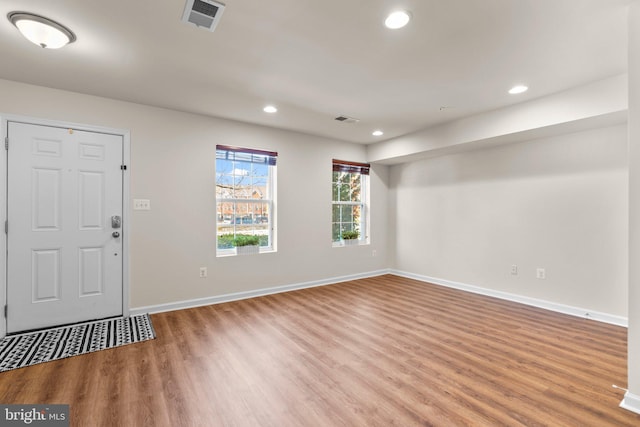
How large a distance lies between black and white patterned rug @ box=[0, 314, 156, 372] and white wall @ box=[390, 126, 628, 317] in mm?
4413

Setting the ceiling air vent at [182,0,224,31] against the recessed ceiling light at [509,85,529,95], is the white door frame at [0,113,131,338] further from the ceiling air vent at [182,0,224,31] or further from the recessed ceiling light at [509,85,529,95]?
the recessed ceiling light at [509,85,529,95]

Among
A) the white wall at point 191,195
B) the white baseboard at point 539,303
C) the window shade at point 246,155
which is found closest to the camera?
the white baseboard at point 539,303

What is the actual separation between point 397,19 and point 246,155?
2.88 metres

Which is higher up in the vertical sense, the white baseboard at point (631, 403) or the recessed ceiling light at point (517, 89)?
the recessed ceiling light at point (517, 89)

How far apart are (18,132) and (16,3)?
5.56ft

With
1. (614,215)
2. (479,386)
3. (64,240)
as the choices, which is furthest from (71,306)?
(614,215)

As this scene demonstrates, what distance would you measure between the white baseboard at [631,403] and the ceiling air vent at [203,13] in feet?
11.6

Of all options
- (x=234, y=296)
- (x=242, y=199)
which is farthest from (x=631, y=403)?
(x=242, y=199)

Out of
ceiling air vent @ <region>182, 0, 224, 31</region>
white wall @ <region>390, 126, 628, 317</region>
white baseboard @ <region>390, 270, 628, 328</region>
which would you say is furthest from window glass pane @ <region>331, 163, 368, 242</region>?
ceiling air vent @ <region>182, 0, 224, 31</region>

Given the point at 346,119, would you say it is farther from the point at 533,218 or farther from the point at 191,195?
the point at 533,218

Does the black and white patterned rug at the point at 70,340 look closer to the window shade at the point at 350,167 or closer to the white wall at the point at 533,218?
the window shade at the point at 350,167

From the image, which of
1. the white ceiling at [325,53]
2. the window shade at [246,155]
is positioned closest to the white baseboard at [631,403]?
the white ceiling at [325,53]

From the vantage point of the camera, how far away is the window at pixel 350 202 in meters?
5.39

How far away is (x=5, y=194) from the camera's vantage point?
2902 millimetres
